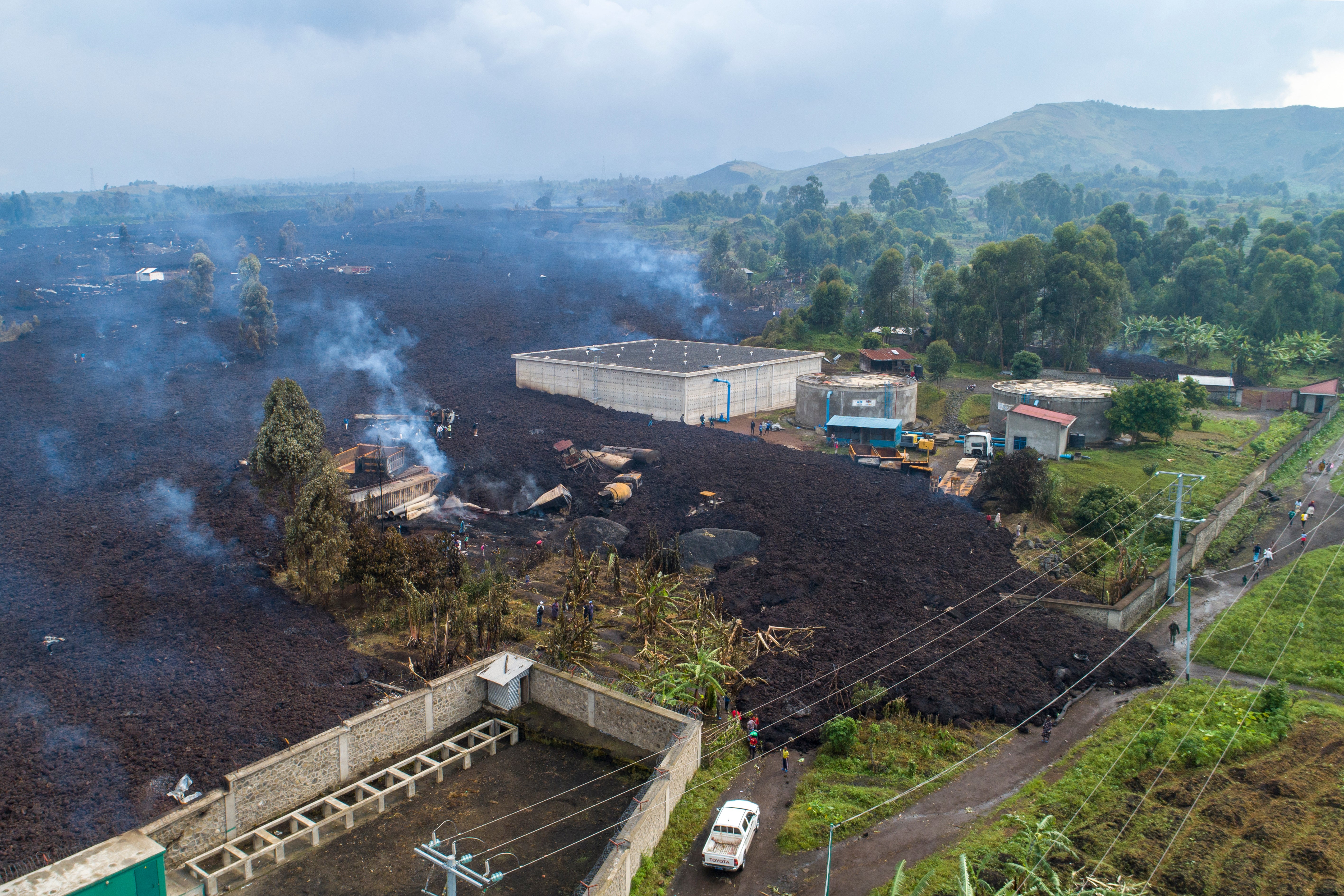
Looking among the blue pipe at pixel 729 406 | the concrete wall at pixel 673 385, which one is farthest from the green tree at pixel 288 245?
the blue pipe at pixel 729 406

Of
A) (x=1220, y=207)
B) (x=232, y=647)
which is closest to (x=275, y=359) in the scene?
(x=232, y=647)

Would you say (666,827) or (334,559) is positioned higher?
(334,559)

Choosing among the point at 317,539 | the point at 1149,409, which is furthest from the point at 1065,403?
the point at 317,539

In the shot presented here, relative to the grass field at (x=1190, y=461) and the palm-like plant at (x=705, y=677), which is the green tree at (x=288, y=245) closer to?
the grass field at (x=1190, y=461)

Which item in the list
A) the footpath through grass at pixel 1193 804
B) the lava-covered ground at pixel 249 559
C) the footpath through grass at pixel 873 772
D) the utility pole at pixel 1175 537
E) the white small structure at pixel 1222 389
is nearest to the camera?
the footpath through grass at pixel 1193 804

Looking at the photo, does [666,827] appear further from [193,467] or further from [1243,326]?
[1243,326]

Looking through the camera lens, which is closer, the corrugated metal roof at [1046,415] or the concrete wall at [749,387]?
the corrugated metal roof at [1046,415]

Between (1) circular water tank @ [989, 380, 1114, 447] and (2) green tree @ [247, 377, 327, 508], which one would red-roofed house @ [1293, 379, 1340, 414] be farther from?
(2) green tree @ [247, 377, 327, 508]

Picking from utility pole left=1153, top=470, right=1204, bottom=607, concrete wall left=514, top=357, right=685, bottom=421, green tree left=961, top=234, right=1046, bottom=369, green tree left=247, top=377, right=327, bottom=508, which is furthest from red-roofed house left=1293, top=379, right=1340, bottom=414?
green tree left=247, top=377, right=327, bottom=508
